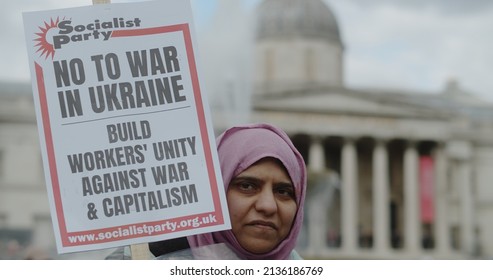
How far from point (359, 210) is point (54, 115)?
57.6 m

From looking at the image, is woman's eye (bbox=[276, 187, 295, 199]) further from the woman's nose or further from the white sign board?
the white sign board

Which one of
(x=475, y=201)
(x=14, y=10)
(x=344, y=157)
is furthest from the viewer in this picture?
(x=475, y=201)

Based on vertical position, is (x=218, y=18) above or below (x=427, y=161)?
above

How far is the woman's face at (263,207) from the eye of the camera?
11.7 feet

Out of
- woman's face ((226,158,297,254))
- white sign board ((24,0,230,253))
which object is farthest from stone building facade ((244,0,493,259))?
woman's face ((226,158,297,254))

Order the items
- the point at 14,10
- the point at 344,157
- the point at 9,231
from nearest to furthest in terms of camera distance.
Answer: the point at 14,10 < the point at 9,231 < the point at 344,157

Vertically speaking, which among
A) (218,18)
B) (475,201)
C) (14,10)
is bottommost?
(475,201)

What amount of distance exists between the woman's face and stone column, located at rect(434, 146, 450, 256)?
181 ft

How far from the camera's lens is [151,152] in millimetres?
3752

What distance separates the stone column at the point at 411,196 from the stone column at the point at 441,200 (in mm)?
1105

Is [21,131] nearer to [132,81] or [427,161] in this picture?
[427,161]

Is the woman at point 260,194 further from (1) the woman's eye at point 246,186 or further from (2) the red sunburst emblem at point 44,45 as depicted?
(2) the red sunburst emblem at point 44,45

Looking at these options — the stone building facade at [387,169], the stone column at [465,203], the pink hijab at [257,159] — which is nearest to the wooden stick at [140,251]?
the pink hijab at [257,159]

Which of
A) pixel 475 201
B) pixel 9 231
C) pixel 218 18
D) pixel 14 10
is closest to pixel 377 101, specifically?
pixel 475 201
